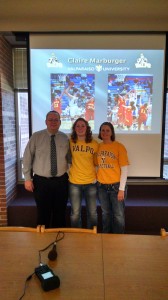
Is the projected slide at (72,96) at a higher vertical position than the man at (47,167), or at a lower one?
higher

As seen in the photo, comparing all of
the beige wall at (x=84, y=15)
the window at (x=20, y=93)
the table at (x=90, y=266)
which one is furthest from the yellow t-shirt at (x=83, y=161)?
the beige wall at (x=84, y=15)

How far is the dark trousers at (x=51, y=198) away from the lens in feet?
7.93

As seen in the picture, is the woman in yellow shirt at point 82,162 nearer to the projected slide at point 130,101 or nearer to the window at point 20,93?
the projected slide at point 130,101

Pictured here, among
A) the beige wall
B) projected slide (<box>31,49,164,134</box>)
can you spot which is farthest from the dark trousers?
the beige wall

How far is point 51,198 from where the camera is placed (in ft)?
8.10

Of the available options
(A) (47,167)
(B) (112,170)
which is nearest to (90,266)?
(B) (112,170)

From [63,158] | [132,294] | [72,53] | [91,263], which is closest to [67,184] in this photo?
[63,158]

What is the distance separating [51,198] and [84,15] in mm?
2292

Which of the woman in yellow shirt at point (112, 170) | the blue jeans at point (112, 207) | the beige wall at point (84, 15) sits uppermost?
the beige wall at point (84, 15)

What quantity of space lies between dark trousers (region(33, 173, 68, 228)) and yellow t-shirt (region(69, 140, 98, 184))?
17 centimetres

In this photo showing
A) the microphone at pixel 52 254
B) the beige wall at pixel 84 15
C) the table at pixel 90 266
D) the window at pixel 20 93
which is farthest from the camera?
the window at pixel 20 93

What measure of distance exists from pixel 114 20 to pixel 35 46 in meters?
1.07

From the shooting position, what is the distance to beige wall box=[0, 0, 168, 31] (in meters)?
2.77

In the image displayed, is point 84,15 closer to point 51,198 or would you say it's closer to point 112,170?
point 112,170
